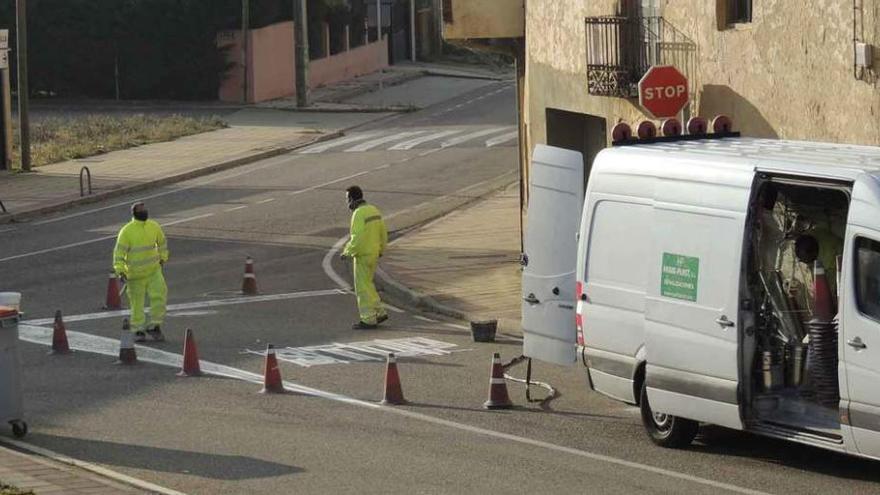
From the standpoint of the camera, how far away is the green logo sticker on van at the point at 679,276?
1288 centimetres

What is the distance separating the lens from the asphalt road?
40.2ft

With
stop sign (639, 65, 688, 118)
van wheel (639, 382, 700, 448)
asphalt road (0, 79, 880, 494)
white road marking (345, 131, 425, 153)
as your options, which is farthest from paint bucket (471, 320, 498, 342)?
white road marking (345, 131, 425, 153)

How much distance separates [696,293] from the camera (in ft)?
42.1

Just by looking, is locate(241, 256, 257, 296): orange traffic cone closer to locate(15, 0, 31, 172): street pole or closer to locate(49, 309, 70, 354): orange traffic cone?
locate(49, 309, 70, 354): orange traffic cone

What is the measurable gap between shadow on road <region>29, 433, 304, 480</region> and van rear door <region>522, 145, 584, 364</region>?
137 inches

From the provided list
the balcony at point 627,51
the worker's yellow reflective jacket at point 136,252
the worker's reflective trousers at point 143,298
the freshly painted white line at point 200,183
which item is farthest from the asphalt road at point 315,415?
the freshly painted white line at point 200,183

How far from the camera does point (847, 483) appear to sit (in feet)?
38.7

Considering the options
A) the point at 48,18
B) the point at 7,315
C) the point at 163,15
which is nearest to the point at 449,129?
the point at 163,15

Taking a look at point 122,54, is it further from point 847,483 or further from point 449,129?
point 847,483

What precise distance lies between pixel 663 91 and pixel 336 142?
2847 centimetres

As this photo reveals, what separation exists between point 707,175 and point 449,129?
38.2m

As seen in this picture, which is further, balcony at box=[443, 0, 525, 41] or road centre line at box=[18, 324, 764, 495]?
balcony at box=[443, 0, 525, 41]

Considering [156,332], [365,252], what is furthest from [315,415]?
[365,252]

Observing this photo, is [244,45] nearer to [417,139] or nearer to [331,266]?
[417,139]
